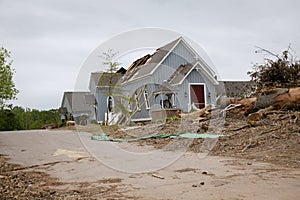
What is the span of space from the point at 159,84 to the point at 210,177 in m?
12.5

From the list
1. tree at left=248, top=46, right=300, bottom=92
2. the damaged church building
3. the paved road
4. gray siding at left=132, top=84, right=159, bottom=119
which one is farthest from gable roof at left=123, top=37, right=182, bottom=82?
the paved road

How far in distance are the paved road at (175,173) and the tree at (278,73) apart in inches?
169

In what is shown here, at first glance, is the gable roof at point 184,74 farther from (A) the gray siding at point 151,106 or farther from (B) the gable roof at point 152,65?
(A) the gray siding at point 151,106

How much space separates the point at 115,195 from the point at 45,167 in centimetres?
215

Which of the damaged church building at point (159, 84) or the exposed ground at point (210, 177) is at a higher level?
the damaged church building at point (159, 84)

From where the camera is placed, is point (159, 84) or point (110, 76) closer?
point (159, 84)

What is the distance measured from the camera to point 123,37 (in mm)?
6191

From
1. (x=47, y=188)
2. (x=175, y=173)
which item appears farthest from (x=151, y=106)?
(x=47, y=188)

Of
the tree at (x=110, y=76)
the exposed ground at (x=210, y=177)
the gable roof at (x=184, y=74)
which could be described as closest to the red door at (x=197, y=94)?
the gable roof at (x=184, y=74)

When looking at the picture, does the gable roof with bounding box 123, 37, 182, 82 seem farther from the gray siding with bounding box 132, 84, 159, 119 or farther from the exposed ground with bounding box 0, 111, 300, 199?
the exposed ground with bounding box 0, 111, 300, 199

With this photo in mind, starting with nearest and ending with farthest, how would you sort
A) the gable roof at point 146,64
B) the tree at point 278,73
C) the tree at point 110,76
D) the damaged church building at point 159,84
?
the tree at point 278,73 < the damaged church building at point 159,84 < the gable roof at point 146,64 < the tree at point 110,76

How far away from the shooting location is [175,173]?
153 inches

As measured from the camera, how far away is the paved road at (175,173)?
2822 millimetres

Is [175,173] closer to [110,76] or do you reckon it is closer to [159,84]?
[159,84]
